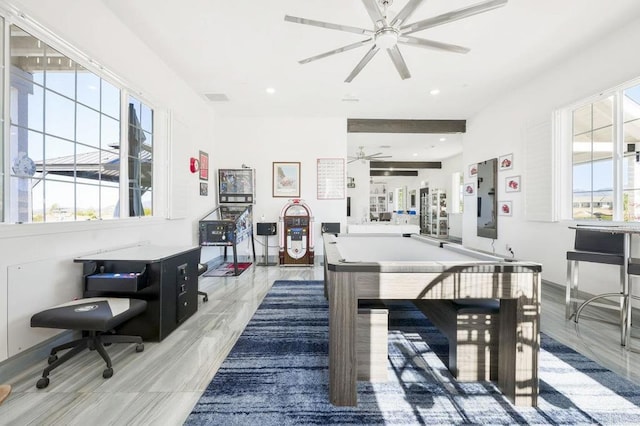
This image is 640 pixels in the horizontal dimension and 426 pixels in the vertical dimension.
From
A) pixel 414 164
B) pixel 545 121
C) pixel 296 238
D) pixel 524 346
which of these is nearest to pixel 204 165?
pixel 296 238

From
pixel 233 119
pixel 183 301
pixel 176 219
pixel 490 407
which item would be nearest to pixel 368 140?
pixel 233 119

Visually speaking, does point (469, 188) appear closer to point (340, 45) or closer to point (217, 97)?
point (340, 45)

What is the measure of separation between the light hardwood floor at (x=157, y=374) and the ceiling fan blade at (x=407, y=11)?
9.85 feet

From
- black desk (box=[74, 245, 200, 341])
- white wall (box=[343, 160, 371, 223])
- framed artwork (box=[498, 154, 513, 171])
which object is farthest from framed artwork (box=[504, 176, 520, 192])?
black desk (box=[74, 245, 200, 341])

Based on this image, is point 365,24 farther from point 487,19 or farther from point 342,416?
point 342,416

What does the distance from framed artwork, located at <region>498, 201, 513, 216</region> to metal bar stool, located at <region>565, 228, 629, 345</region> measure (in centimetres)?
183

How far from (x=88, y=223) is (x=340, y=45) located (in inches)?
131

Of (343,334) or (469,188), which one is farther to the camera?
(469,188)

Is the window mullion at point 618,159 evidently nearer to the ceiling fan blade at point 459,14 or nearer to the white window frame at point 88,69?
the ceiling fan blade at point 459,14

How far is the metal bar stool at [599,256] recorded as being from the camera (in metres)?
2.46

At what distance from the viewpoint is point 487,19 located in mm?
2834

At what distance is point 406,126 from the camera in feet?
20.3

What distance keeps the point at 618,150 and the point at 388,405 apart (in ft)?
12.8

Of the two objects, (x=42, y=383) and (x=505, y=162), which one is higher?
(x=505, y=162)
